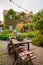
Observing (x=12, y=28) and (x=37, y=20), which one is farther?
(x=12, y=28)

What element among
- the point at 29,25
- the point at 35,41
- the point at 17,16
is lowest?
the point at 35,41

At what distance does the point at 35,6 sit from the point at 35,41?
456 cm

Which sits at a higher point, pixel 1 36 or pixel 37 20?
pixel 37 20

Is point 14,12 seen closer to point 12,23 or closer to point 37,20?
point 12,23

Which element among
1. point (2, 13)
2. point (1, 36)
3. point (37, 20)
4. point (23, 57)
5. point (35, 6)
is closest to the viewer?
point (23, 57)

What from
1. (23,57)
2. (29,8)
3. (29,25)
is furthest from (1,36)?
(23,57)

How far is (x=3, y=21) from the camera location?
45.1ft

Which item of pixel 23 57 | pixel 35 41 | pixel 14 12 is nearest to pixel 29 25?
pixel 14 12

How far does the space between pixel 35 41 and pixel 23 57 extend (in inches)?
158

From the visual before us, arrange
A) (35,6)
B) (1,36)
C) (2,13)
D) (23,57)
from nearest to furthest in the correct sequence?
(23,57), (1,36), (35,6), (2,13)

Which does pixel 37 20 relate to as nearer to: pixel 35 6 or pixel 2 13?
pixel 35 6

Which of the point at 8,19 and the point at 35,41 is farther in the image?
the point at 8,19

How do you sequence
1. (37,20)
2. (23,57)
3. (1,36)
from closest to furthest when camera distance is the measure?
(23,57), (37,20), (1,36)

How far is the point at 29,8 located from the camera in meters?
11.9
